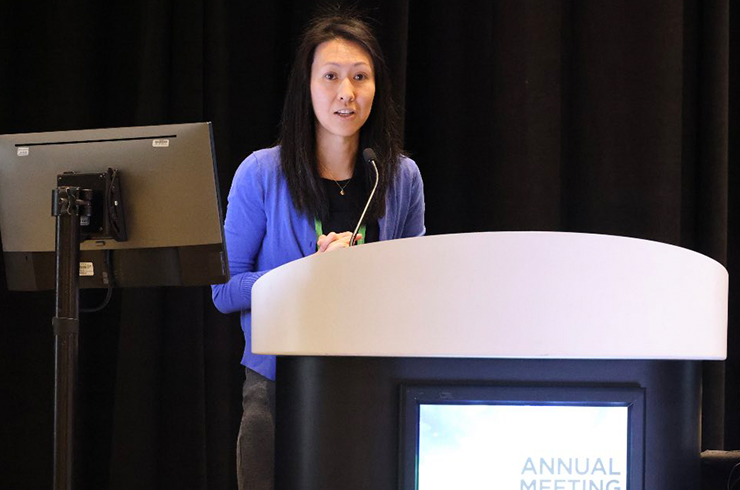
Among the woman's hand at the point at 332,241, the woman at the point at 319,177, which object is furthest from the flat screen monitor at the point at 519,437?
the woman at the point at 319,177

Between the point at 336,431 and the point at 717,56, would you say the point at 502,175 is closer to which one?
the point at 717,56

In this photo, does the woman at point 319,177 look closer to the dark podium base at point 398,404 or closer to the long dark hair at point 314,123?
the long dark hair at point 314,123

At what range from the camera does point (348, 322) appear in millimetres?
1205

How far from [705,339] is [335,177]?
3.00 ft

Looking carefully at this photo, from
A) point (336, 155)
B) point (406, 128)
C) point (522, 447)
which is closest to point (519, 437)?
point (522, 447)

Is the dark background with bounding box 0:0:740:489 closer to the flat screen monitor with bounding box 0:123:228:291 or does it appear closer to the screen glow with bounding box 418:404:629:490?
the flat screen monitor with bounding box 0:123:228:291

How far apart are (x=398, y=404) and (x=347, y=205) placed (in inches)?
29.2

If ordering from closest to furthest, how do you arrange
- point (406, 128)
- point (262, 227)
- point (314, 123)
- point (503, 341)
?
point (503, 341), point (262, 227), point (314, 123), point (406, 128)

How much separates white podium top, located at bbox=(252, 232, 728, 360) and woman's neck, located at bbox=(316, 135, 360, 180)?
751 mm

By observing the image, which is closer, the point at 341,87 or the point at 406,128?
the point at 341,87

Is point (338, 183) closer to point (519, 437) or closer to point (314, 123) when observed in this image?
point (314, 123)

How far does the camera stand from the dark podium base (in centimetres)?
121

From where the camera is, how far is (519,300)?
3.87 feet

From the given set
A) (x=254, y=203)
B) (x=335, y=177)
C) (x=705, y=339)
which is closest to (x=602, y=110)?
(x=335, y=177)
